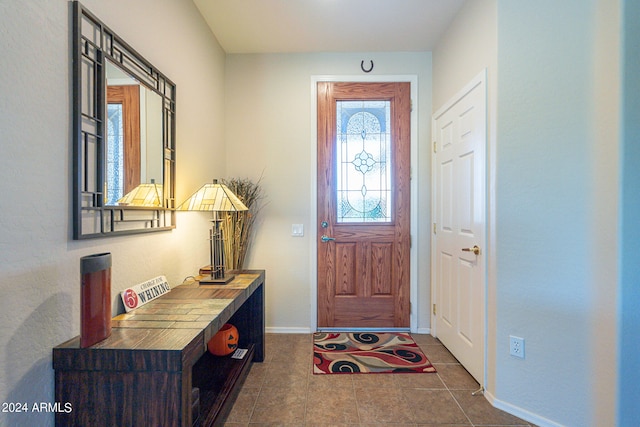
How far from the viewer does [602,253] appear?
143cm

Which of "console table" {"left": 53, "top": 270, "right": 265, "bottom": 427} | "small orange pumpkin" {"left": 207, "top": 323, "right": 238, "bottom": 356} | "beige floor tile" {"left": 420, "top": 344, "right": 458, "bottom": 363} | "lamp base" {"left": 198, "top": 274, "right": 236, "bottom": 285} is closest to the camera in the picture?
"console table" {"left": 53, "top": 270, "right": 265, "bottom": 427}

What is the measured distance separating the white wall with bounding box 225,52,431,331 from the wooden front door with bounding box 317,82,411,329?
0.49ft

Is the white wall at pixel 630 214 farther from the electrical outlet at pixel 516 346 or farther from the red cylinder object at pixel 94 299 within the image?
the red cylinder object at pixel 94 299

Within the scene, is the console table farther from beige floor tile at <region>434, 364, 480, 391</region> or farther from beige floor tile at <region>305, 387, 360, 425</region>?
beige floor tile at <region>434, 364, 480, 391</region>

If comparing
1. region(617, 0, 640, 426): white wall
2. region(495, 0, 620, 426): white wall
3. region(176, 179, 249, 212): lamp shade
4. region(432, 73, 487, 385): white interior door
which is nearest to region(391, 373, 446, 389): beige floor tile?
region(432, 73, 487, 385): white interior door

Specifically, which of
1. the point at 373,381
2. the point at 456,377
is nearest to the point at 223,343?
the point at 373,381

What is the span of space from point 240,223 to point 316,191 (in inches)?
30.7

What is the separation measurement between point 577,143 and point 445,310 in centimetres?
158

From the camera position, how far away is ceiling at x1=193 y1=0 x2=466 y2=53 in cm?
220

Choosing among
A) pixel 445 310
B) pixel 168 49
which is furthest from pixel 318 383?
pixel 168 49

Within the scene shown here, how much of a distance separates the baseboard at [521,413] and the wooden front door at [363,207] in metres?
1.08

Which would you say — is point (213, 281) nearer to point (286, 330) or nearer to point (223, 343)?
point (223, 343)

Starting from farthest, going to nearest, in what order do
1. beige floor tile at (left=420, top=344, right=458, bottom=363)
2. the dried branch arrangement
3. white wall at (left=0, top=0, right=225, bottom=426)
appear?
the dried branch arrangement, beige floor tile at (left=420, top=344, right=458, bottom=363), white wall at (left=0, top=0, right=225, bottom=426)

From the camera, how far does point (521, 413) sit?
1.69 m
